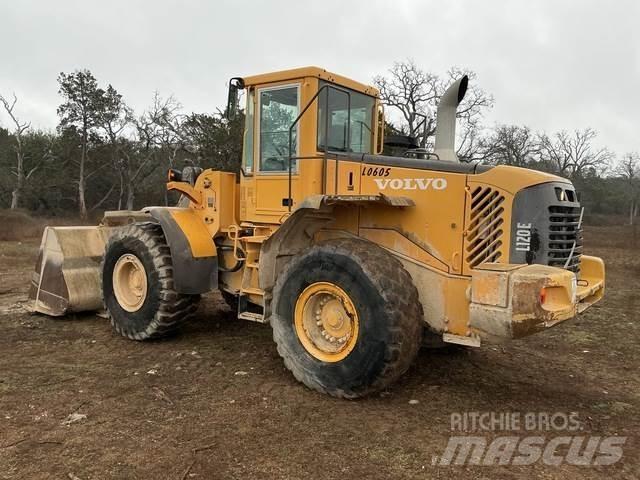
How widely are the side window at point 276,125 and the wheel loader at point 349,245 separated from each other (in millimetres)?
17

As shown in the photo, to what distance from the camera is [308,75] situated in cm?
541

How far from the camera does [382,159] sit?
5137mm

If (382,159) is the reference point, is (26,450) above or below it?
below

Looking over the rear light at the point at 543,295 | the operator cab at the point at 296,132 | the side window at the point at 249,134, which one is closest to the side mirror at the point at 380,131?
the operator cab at the point at 296,132

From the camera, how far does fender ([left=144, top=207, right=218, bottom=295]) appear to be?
5941 millimetres

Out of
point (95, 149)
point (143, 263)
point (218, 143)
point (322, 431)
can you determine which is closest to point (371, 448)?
point (322, 431)

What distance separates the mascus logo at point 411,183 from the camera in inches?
186

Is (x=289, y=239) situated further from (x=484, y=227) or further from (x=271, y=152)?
(x=484, y=227)

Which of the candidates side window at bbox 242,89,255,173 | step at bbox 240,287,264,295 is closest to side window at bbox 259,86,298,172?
side window at bbox 242,89,255,173

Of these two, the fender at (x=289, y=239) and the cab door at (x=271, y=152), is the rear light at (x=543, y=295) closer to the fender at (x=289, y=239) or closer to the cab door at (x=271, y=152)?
the fender at (x=289, y=239)

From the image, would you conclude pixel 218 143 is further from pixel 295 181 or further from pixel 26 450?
pixel 26 450

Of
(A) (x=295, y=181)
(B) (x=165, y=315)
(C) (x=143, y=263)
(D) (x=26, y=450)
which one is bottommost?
(D) (x=26, y=450)

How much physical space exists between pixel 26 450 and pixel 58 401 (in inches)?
35.7

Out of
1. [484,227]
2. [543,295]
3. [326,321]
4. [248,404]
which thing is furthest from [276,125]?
[543,295]
